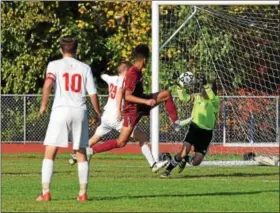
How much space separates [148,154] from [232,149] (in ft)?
40.5

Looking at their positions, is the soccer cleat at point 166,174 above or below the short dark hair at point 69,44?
below

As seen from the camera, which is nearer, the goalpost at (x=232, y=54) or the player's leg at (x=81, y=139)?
the player's leg at (x=81, y=139)

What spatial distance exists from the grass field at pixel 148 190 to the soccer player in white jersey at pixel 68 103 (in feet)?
1.72

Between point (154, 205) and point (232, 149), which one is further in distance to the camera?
point (232, 149)

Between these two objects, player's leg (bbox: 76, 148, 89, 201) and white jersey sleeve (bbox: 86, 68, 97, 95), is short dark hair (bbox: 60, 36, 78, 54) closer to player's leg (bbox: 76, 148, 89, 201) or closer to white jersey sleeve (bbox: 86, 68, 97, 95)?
white jersey sleeve (bbox: 86, 68, 97, 95)

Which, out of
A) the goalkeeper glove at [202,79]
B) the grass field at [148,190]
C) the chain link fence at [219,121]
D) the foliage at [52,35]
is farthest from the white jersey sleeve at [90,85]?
the foliage at [52,35]

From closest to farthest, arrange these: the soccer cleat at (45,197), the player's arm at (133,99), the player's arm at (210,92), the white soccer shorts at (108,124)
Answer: the soccer cleat at (45,197), the player's arm at (133,99), the player's arm at (210,92), the white soccer shorts at (108,124)

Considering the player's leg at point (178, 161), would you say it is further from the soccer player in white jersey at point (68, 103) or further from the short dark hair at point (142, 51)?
the soccer player in white jersey at point (68, 103)

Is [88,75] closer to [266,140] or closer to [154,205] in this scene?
[154,205]

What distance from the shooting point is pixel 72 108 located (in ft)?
46.1

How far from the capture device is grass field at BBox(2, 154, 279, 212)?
13.2 m

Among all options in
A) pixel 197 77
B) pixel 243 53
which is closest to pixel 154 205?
pixel 197 77

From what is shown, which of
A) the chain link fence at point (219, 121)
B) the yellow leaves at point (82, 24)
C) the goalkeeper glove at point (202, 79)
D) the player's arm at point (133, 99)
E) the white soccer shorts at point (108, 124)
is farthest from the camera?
the yellow leaves at point (82, 24)

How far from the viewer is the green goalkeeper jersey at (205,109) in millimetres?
20359
